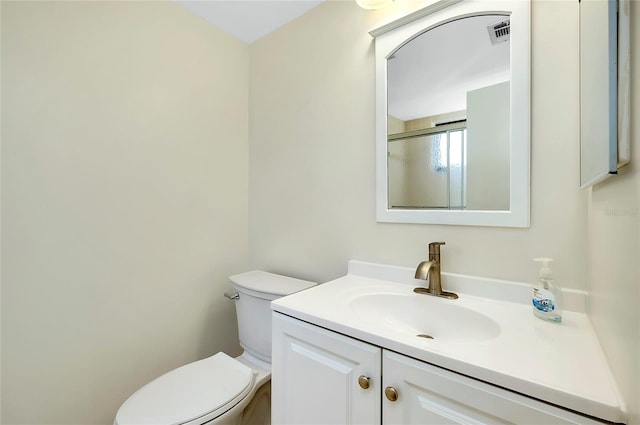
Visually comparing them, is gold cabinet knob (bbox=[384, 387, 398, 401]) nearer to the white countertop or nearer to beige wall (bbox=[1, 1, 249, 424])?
the white countertop

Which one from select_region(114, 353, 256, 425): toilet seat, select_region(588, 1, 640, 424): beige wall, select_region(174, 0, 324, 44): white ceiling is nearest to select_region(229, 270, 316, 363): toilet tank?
select_region(114, 353, 256, 425): toilet seat

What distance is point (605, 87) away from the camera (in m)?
0.52

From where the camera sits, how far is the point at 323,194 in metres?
1.43

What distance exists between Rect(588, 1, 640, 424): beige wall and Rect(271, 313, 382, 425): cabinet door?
444mm

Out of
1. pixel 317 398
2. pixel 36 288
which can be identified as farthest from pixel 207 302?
pixel 317 398

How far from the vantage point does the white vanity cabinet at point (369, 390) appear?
545mm

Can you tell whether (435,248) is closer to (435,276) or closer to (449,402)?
(435,276)

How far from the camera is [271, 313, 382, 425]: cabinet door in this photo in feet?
2.36

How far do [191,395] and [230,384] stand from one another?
0.47 ft

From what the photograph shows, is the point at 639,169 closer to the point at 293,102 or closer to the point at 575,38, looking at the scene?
the point at 575,38

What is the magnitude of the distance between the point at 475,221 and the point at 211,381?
1.21 m

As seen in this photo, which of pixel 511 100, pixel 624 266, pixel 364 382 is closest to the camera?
pixel 624 266

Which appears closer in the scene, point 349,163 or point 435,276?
point 435,276

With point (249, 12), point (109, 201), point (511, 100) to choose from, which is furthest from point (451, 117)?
point (109, 201)
